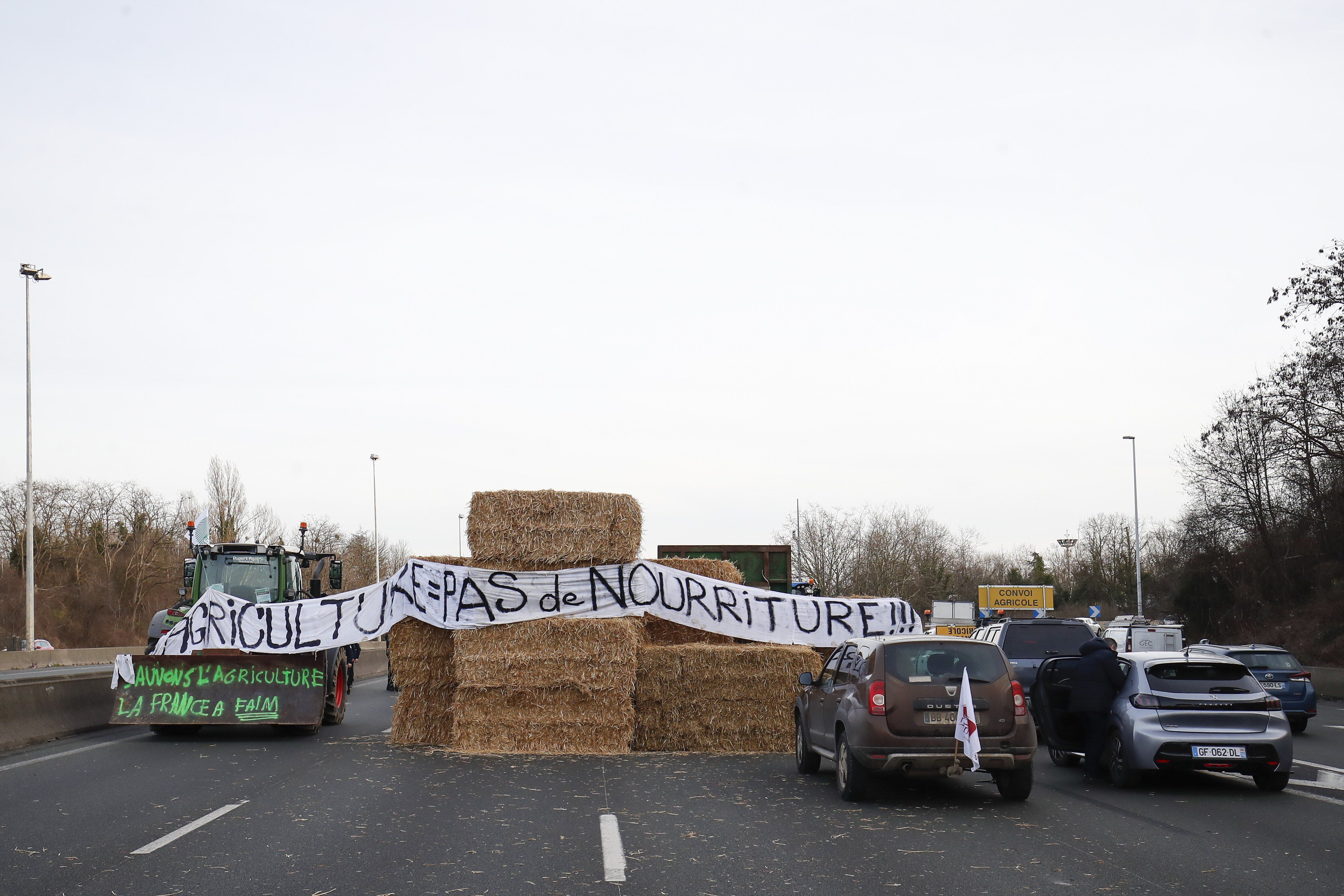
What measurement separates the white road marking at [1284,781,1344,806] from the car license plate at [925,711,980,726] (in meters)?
3.65

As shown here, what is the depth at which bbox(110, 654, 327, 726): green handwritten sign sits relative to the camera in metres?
16.4

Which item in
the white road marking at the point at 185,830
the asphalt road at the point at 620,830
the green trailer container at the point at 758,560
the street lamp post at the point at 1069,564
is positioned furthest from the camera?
the street lamp post at the point at 1069,564

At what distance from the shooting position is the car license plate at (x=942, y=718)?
11.0 m

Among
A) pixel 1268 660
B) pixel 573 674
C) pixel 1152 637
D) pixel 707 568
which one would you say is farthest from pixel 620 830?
pixel 1152 637

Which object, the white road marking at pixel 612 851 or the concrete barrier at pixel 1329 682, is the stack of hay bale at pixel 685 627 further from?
the concrete barrier at pixel 1329 682

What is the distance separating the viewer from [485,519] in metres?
16.3

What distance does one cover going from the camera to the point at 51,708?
16719 millimetres

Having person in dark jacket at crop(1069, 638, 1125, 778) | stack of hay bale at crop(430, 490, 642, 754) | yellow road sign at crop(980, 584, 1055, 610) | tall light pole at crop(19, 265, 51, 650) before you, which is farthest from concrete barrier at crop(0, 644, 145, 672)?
yellow road sign at crop(980, 584, 1055, 610)

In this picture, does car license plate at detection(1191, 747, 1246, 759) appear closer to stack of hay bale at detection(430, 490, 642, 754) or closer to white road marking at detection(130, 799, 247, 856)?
stack of hay bale at detection(430, 490, 642, 754)

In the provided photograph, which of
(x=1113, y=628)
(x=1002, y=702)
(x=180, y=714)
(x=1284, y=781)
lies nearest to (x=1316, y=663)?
(x=1113, y=628)

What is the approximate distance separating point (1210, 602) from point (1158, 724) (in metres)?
47.0

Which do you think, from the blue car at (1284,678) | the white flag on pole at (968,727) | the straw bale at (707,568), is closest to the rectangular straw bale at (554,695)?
the straw bale at (707,568)

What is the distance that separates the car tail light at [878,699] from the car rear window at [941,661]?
0.51ft

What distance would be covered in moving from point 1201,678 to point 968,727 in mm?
3219
